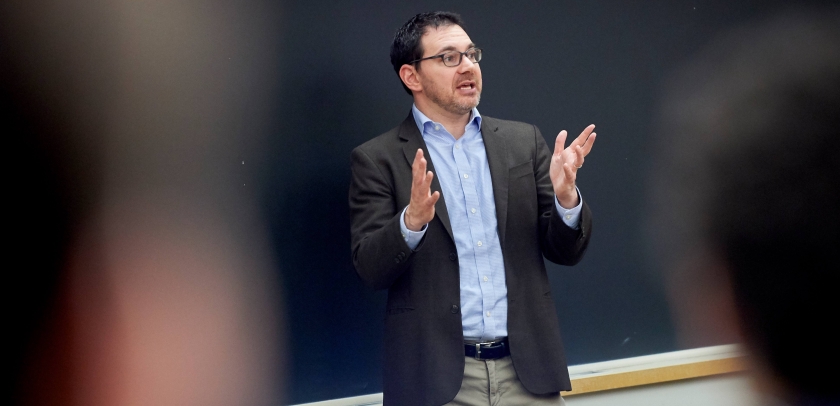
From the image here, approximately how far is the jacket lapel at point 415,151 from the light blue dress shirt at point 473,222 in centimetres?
2

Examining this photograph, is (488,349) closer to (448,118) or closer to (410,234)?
(410,234)

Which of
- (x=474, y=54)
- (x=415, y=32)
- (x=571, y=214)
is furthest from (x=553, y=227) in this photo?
(x=415, y=32)

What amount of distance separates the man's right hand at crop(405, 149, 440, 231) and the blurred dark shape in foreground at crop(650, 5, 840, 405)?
1289 mm

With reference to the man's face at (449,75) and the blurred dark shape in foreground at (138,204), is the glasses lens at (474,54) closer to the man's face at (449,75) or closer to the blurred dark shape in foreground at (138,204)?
the man's face at (449,75)

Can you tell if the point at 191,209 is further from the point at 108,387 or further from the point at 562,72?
the point at 562,72

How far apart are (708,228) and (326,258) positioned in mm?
1437

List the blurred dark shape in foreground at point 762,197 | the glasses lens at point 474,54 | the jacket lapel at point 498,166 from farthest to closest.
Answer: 1. the blurred dark shape in foreground at point 762,197
2. the glasses lens at point 474,54
3. the jacket lapel at point 498,166

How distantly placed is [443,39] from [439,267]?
0.65 m

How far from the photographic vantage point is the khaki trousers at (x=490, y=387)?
6.11 feet

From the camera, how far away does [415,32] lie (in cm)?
208

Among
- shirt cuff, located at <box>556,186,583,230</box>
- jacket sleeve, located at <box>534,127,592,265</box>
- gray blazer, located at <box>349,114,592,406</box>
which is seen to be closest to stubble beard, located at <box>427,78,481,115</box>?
gray blazer, located at <box>349,114,592,406</box>

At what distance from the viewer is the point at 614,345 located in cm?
262

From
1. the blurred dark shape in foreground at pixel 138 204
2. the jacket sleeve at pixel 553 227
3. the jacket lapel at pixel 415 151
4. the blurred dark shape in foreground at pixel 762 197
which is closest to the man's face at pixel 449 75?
the jacket lapel at pixel 415 151

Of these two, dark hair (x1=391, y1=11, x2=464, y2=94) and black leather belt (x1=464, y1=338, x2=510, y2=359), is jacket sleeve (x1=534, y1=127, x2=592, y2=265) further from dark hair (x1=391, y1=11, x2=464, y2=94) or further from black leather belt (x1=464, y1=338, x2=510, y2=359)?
dark hair (x1=391, y1=11, x2=464, y2=94)
